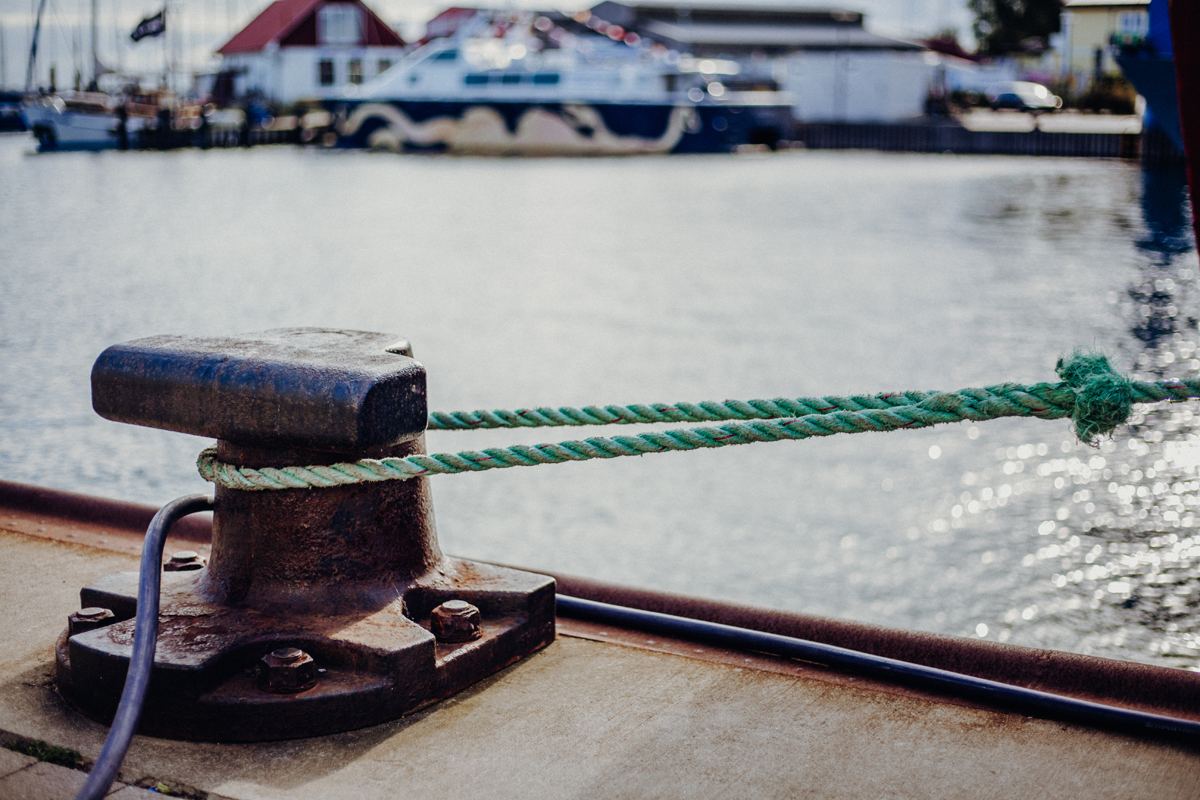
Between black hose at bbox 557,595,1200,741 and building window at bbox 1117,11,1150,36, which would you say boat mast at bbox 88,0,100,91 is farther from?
black hose at bbox 557,595,1200,741

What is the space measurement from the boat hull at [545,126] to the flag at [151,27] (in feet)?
21.2

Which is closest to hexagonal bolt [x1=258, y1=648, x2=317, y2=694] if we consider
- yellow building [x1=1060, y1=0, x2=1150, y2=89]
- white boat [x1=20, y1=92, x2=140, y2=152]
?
white boat [x1=20, y1=92, x2=140, y2=152]

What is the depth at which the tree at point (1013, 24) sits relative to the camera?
7194cm

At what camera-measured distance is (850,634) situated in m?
2.47

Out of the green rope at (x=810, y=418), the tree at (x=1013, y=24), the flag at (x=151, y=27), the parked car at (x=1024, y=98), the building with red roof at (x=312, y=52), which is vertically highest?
the tree at (x=1013, y=24)

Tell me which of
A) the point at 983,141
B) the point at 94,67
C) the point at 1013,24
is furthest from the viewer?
the point at 1013,24

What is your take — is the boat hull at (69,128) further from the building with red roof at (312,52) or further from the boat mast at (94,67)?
the building with red roof at (312,52)

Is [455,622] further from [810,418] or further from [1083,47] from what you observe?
[1083,47]

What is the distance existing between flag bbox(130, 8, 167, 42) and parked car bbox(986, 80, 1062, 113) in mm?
35403

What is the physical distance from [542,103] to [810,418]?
1570 inches

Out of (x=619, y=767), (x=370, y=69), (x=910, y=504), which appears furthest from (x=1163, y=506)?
(x=370, y=69)

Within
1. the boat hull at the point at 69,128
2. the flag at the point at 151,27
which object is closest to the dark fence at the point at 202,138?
the boat hull at the point at 69,128

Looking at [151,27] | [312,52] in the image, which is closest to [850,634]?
[151,27]

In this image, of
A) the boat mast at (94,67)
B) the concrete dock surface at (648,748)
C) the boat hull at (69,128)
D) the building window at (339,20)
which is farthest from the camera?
the building window at (339,20)
